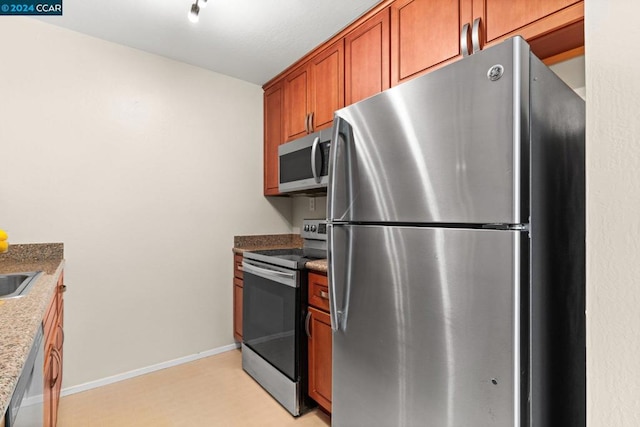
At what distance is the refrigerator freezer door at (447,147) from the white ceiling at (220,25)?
→ 0.99 m

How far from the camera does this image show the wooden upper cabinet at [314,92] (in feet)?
7.31

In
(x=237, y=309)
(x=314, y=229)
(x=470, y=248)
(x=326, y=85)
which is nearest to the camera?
(x=470, y=248)

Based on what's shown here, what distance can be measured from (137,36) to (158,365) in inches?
89.9

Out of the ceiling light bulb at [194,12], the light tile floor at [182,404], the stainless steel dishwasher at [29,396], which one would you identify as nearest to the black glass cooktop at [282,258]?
the light tile floor at [182,404]

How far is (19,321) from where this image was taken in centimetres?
86

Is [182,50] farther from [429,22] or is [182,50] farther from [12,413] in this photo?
[12,413]

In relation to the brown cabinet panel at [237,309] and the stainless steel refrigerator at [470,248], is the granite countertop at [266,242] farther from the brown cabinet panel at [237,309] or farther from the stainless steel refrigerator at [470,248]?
the stainless steel refrigerator at [470,248]

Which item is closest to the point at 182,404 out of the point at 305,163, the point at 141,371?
the point at 141,371

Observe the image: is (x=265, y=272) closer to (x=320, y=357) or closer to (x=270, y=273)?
(x=270, y=273)

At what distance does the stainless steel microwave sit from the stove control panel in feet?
0.95

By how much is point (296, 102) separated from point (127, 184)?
1.34m

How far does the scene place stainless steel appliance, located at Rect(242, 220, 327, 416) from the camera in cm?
195

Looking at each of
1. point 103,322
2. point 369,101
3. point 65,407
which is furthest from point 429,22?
point 65,407

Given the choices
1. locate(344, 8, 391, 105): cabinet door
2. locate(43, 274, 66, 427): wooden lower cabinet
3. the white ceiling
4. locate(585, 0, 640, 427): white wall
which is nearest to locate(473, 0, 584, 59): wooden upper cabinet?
locate(344, 8, 391, 105): cabinet door
